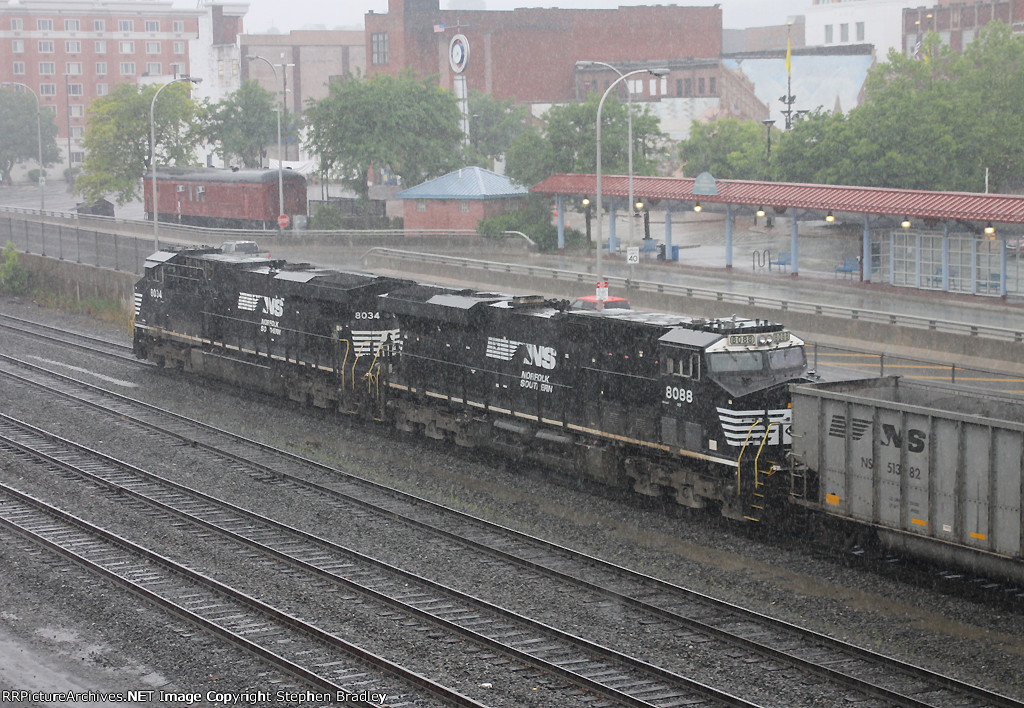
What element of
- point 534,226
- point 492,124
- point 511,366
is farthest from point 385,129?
point 511,366

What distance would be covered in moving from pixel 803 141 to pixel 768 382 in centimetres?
4654

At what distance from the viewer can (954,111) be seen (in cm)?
6125

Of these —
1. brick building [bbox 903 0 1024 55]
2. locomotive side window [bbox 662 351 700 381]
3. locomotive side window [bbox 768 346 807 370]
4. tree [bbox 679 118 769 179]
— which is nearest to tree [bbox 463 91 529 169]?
tree [bbox 679 118 769 179]

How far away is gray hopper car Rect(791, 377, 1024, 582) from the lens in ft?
56.6

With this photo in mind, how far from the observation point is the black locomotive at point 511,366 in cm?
2172

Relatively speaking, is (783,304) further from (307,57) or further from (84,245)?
(307,57)

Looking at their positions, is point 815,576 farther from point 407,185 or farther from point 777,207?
point 407,185

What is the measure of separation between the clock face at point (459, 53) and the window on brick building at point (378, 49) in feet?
53.1

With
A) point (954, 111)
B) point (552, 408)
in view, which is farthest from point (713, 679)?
point (954, 111)

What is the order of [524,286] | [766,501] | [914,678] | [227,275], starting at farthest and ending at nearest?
[524,286]
[227,275]
[766,501]
[914,678]

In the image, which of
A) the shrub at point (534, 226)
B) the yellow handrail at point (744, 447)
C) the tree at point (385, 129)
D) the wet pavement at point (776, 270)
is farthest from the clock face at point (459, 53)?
the yellow handrail at point (744, 447)

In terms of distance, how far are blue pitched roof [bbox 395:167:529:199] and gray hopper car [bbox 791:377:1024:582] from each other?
4774 centimetres

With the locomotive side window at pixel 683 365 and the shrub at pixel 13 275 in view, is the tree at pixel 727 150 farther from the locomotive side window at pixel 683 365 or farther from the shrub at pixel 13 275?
the locomotive side window at pixel 683 365

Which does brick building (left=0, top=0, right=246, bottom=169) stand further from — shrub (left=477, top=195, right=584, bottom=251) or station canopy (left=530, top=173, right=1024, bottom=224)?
station canopy (left=530, top=173, right=1024, bottom=224)
